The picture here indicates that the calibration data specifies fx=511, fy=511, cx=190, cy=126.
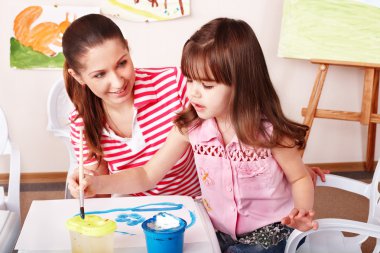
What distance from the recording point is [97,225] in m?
0.90

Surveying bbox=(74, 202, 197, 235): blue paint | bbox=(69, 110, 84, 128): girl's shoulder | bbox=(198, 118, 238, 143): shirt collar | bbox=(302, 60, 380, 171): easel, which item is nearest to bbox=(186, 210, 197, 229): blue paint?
bbox=(74, 202, 197, 235): blue paint

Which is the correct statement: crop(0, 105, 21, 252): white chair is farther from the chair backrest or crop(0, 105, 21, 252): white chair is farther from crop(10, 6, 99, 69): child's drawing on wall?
crop(10, 6, 99, 69): child's drawing on wall

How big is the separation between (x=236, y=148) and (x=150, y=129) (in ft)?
1.04

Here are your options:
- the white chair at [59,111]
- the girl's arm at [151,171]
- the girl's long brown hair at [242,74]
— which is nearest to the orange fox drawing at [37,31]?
the white chair at [59,111]

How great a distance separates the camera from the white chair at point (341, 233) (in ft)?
3.61

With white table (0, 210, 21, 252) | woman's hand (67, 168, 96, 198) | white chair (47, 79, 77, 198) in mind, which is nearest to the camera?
white table (0, 210, 21, 252)

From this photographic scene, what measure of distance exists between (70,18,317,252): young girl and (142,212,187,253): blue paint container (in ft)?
0.90

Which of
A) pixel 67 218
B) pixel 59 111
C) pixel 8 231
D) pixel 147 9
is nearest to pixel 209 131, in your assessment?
pixel 67 218

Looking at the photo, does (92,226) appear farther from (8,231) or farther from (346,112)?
(346,112)

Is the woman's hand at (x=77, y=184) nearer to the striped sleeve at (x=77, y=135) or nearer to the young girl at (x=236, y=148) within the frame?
the young girl at (x=236, y=148)

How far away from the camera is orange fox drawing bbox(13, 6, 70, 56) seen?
2797 mm

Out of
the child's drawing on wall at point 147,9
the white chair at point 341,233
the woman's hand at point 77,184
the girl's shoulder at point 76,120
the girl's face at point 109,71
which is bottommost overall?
the white chair at point 341,233

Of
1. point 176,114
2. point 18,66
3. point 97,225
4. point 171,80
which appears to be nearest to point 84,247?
point 97,225

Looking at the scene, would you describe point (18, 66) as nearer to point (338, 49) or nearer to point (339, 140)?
point (338, 49)
